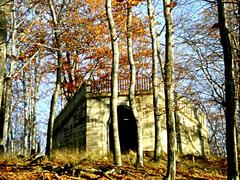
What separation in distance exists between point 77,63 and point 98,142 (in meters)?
13.5

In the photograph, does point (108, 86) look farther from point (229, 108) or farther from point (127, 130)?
point (229, 108)

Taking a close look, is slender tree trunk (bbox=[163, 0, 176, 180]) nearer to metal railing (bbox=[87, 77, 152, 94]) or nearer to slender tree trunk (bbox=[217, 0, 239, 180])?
slender tree trunk (bbox=[217, 0, 239, 180])

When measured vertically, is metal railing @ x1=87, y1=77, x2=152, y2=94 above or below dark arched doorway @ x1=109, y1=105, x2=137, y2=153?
above

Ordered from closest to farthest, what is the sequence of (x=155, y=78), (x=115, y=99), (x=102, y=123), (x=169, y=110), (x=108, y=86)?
(x=169, y=110)
(x=115, y=99)
(x=155, y=78)
(x=102, y=123)
(x=108, y=86)

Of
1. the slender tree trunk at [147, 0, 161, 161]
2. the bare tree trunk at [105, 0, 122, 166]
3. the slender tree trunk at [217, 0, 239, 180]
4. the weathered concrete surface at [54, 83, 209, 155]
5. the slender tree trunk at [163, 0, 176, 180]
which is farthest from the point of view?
the weathered concrete surface at [54, 83, 209, 155]

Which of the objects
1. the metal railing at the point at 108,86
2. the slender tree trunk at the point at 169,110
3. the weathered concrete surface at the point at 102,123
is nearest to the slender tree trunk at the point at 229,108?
the slender tree trunk at the point at 169,110

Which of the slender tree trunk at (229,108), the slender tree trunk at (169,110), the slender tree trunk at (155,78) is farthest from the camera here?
the slender tree trunk at (155,78)

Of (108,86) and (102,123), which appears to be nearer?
(102,123)

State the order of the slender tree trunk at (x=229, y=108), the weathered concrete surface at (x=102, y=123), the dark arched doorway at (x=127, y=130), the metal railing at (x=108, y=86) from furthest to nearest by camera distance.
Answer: the dark arched doorway at (x=127, y=130) < the metal railing at (x=108, y=86) < the weathered concrete surface at (x=102, y=123) < the slender tree trunk at (x=229, y=108)

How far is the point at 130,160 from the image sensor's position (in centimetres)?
1767

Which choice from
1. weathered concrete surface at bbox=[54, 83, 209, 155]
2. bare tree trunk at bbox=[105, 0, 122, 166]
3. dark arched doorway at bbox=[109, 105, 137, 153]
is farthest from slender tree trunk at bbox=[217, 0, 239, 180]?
dark arched doorway at bbox=[109, 105, 137, 153]

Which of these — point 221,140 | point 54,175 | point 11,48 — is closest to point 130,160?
point 54,175

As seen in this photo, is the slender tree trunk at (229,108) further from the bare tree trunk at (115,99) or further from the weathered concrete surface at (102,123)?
the weathered concrete surface at (102,123)

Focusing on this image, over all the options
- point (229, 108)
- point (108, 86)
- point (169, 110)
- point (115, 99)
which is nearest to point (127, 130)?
point (108, 86)
